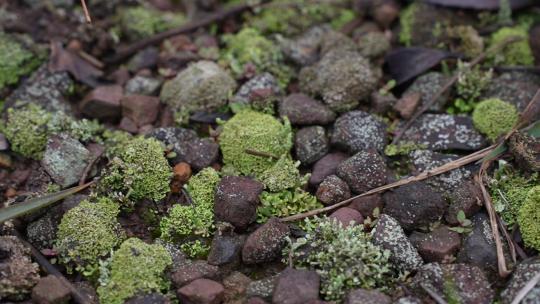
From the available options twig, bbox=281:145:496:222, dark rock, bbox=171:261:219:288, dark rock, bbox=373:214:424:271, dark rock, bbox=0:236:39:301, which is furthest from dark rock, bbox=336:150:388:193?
dark rock, bbox=0:236:39:301

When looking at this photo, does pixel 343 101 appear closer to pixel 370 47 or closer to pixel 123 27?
pixel 370 47

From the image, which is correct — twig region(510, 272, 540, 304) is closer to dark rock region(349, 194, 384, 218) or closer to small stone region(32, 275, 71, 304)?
dark rock region(349, 194, 384, 218)

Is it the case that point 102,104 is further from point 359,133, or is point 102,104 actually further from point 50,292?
point 359,133

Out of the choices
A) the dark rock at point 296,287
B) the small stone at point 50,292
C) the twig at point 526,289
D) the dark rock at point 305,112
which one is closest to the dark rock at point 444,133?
the dark rock at point 305,112

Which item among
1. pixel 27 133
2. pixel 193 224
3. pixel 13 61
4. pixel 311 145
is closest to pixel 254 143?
pixel 311 145

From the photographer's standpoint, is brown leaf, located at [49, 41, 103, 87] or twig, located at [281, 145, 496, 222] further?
brown leaf, located at [49, 41, 103, 87]
